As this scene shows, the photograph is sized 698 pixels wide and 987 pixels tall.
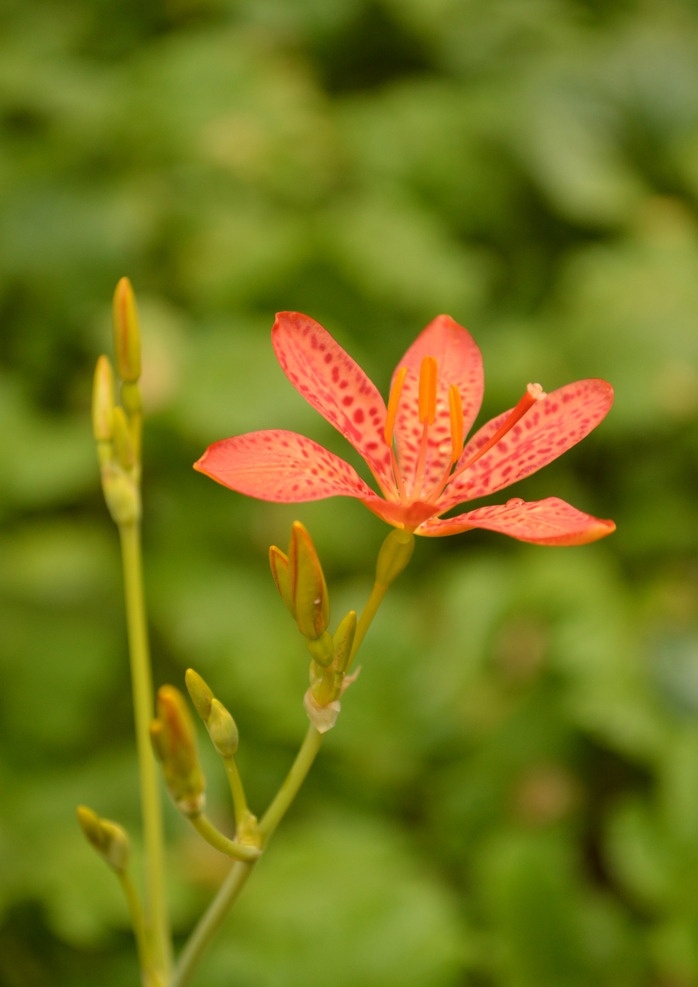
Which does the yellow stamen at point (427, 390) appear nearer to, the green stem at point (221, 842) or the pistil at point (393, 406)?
the pistil at point (393, 406)

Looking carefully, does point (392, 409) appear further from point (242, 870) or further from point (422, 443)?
point (242, 870)

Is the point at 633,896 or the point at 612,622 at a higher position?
the point at 612,622

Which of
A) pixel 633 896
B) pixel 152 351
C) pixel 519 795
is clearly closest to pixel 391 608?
pixel 519 795

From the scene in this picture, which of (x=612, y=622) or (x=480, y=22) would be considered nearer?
(x=612, y=622)

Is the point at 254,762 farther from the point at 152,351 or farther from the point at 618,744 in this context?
the point at 152,351

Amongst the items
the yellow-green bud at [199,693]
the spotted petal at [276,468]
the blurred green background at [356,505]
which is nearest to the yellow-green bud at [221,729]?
the yellow-green bud at [199,693]

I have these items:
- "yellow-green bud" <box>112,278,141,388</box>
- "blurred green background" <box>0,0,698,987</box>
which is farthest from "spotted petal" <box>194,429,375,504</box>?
"blurred green background" <box>0,0,698,987</box>

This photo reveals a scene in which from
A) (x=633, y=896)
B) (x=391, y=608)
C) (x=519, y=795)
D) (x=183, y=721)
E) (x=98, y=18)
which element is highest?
(x=98, y=18)

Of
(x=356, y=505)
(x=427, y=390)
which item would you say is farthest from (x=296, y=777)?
(x=356, y=505)
